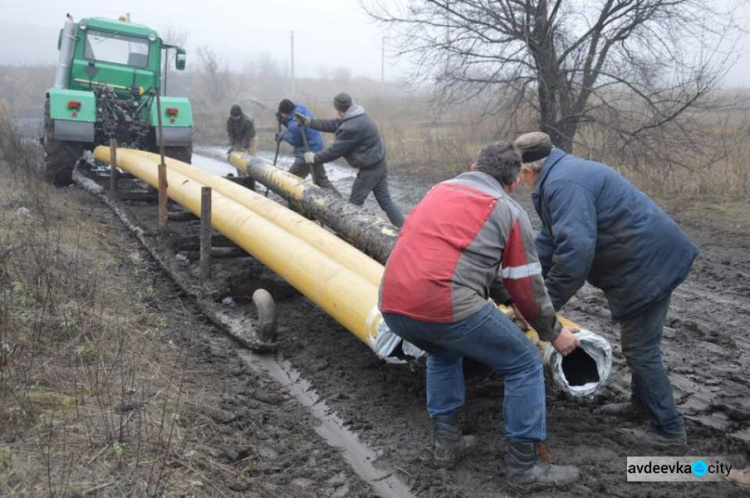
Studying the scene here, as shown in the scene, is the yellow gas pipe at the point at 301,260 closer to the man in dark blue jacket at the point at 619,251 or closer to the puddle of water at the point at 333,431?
the puddle of water at the point at 333,431

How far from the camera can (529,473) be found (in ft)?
10.8

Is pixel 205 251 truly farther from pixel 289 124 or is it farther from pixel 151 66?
pixel 151 66

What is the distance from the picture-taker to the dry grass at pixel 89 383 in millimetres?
2998

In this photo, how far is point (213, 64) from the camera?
3759cm

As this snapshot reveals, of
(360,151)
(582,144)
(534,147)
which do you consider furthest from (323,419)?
(582,144)

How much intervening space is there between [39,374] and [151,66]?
8979mm

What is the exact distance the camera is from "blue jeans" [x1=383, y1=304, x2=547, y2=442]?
3078mm

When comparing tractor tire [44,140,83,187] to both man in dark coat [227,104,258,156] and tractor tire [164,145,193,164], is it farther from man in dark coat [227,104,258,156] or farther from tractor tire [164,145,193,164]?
man in dark coat [227,104,258,156]

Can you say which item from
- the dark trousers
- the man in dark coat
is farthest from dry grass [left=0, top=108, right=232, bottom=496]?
the man in dark coat

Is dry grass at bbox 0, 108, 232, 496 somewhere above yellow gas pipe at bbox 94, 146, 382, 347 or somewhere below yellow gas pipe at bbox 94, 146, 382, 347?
below

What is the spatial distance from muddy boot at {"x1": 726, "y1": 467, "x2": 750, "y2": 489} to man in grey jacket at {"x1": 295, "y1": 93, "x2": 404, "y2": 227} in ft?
18.0

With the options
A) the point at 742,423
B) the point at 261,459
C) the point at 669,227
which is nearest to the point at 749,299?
the point at 742,423

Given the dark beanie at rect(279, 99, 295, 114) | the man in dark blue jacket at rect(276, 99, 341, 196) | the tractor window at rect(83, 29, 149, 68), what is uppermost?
the tractor window at rect(83, 29, 149, 68)

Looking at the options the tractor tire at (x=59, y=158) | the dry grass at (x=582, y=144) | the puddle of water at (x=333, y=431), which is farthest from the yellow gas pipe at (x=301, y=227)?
the dry grass at (x=582, y=144)
